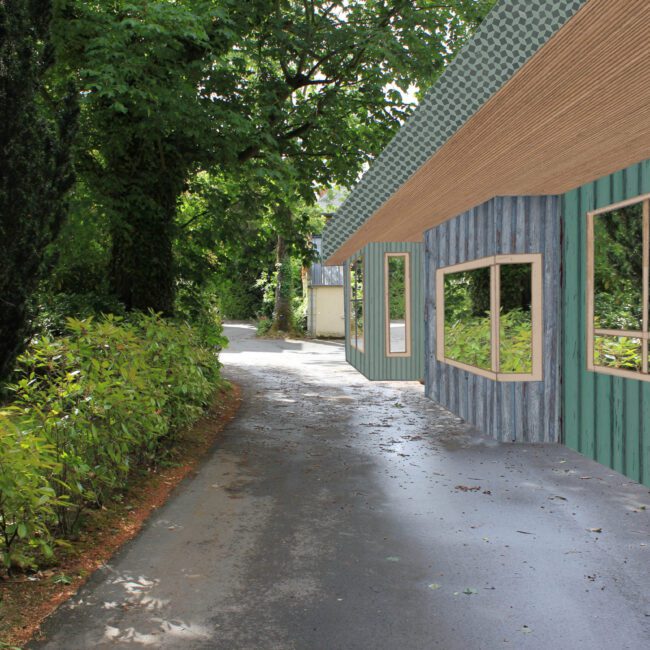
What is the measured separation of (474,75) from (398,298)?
1007 centimetres

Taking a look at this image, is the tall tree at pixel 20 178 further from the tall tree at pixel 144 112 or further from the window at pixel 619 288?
the window at pixel 619 288

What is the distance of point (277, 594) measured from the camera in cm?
408

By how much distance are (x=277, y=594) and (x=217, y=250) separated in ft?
37.9

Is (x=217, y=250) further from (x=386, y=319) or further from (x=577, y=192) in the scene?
(x=577, y=192)

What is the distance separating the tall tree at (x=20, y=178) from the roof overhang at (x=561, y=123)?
10.9ft

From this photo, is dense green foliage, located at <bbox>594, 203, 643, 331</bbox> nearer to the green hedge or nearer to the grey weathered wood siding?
the grey weathered wood siding

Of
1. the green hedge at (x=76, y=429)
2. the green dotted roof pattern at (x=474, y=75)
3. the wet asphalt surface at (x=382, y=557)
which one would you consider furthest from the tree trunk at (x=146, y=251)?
the green dotted roof pattern at (x=474, y=75)

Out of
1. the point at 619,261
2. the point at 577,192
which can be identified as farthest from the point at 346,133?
the point at 619,261

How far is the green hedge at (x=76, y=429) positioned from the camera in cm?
395

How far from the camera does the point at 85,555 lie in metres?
4.72

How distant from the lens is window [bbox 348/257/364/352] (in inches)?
589

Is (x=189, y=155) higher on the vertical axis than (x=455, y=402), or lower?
higher

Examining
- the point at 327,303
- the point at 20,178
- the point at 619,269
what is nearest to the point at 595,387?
the point at 619,269

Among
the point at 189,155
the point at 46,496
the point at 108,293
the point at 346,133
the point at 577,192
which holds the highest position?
the point at 346,133
